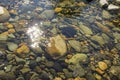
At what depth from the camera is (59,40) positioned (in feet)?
18.5

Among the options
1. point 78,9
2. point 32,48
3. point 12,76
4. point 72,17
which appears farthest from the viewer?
point 78,9

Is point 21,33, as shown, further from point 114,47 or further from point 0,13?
point 114,47

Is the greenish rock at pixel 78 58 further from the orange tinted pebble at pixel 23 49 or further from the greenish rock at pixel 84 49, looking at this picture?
the orange tinted pebble at pixel 23 49

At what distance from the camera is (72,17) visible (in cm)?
669

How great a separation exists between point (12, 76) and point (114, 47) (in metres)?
2.81

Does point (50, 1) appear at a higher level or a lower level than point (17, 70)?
higher

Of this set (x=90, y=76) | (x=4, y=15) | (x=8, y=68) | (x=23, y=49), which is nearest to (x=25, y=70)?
(x=8, y=68)

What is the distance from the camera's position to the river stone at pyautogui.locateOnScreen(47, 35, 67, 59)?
523 cm

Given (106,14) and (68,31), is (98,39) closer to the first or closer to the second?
(68,31)

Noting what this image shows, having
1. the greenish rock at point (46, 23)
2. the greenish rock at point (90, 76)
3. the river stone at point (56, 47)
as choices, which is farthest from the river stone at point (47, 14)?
the greenish rock at point (90, 76)

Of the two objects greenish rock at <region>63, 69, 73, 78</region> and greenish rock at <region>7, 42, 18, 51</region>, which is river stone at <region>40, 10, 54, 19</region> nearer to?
greenish rock at <region>7, 42, 18, 51</region>

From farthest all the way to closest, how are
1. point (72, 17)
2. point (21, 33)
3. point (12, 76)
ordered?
point (72, 17)
point (21, 33)
point (12, 76)

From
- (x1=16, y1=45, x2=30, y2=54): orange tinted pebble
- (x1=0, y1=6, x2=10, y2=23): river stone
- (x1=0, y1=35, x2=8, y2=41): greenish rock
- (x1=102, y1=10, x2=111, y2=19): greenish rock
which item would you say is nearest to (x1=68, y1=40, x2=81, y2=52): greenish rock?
(x1=16, y1=45, x2=30, y2=54): orange tinted pebble

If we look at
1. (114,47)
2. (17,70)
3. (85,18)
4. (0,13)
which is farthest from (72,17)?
(17,70)
